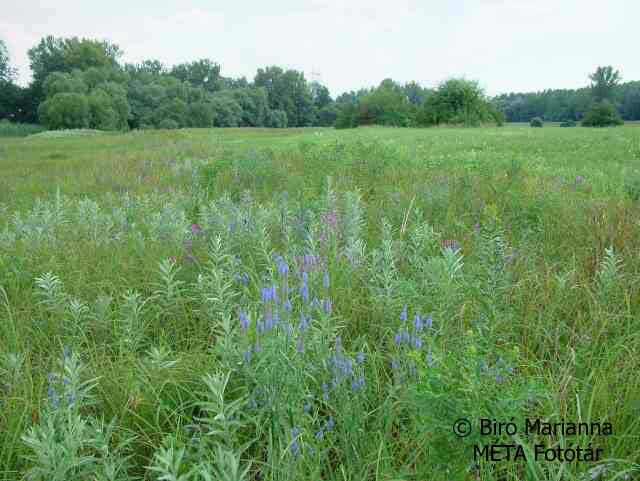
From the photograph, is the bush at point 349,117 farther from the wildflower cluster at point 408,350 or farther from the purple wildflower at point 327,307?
the wildflower cluster at point 408,350

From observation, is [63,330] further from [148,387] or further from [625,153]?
[625,153]

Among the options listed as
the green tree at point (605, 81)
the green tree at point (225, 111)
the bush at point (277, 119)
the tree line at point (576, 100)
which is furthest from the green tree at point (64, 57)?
the green tree at point (605, 81)

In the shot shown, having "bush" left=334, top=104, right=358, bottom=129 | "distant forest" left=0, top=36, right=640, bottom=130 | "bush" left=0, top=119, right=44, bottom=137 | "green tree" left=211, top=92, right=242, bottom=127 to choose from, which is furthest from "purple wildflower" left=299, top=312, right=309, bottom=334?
"green tree" left=211, top=92, right=242, bottom=127

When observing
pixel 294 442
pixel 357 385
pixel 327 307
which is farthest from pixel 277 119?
pixel 294 442

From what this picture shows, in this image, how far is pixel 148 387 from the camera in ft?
6.31

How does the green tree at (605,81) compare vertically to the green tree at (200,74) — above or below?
below

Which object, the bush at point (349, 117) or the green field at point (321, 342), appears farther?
the bush at point (349, 117)

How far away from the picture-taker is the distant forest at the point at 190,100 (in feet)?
172

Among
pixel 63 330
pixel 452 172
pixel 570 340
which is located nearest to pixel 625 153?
pixel 452 172

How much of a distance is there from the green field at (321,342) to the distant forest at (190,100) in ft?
147

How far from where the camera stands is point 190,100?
287 feet

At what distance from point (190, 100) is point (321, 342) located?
304ft

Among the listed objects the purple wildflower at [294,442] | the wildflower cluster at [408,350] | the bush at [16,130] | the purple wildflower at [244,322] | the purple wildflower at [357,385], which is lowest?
the purple wildflower at [294,442]

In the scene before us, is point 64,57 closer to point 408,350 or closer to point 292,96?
point 292,96
